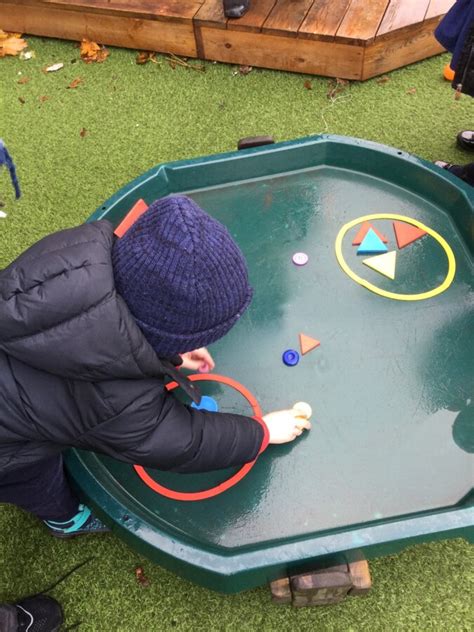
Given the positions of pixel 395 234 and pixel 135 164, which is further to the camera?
pixel 135 164

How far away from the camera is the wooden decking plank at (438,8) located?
6.29 feet

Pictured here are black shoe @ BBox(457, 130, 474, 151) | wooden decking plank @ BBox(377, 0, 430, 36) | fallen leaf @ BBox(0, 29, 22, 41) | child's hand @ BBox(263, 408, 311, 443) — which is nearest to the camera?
child's hand @ BBox(263, 408, 311, 443)

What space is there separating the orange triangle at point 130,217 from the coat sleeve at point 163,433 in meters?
0.60

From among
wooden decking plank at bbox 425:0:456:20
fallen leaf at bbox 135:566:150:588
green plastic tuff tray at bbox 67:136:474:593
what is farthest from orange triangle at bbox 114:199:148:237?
wooden decking plank at bbox 425:0:456:20

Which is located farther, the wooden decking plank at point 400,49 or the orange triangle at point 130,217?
the wooden decking plank at point 400,49

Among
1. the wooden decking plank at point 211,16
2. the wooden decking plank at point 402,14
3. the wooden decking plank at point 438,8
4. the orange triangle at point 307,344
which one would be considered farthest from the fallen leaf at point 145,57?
the orange triangle at point 307,344

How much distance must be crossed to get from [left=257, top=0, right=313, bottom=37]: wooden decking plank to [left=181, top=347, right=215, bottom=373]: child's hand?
1.36 metres

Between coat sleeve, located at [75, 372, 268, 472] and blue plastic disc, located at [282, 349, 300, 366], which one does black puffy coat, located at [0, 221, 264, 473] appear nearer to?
coat sleeve, located at [75, 372, 268, 472]

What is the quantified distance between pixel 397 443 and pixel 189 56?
176cm

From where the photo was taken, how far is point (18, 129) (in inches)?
79.8

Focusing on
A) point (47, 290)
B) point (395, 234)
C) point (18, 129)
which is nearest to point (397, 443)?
point (395, 234)

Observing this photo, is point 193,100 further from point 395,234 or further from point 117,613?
point 117,613

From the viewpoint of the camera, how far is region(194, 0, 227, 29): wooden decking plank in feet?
6.63

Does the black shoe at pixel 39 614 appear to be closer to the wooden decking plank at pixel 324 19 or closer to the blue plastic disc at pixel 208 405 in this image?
the blue plastic disc at pixel 208 405
